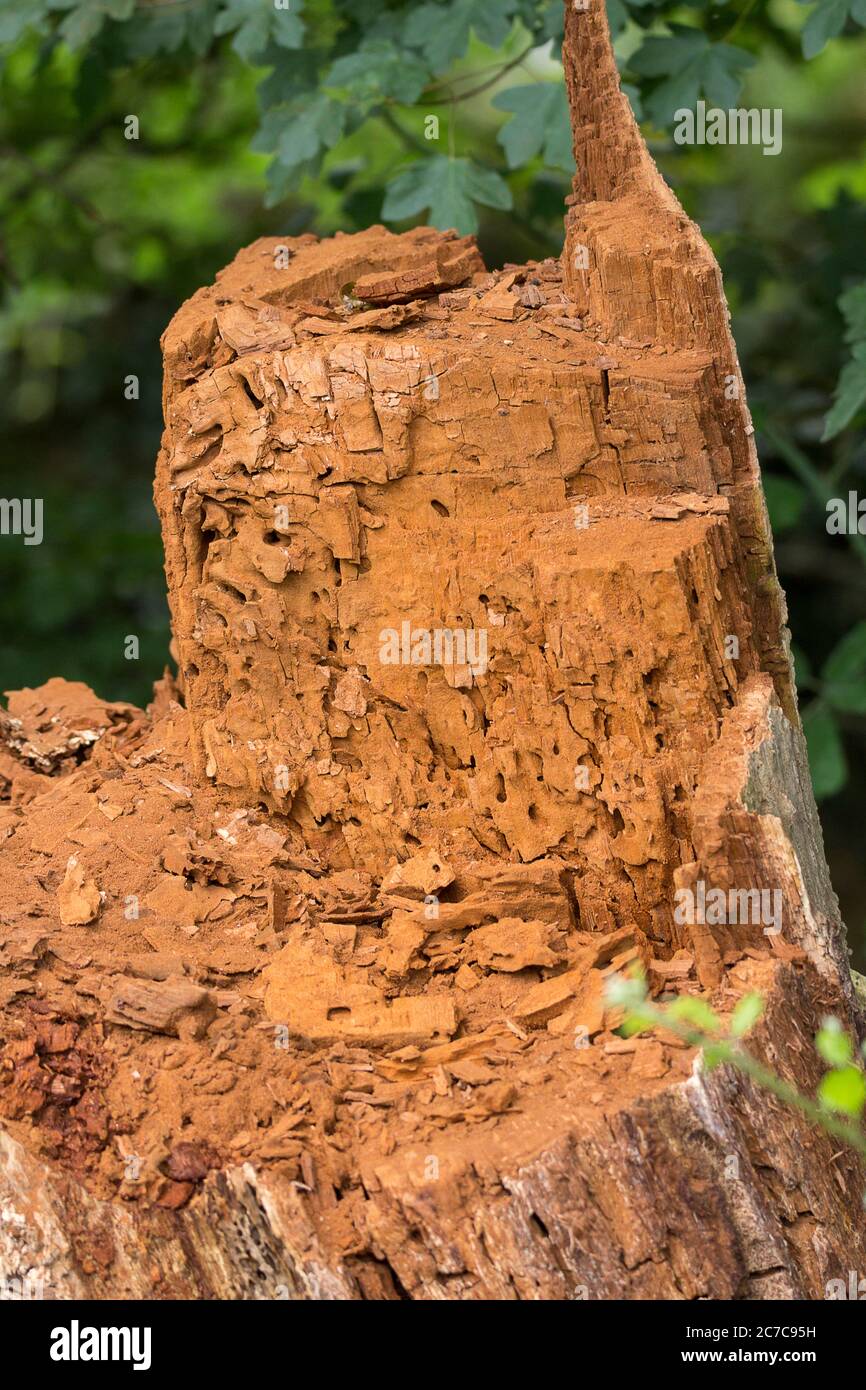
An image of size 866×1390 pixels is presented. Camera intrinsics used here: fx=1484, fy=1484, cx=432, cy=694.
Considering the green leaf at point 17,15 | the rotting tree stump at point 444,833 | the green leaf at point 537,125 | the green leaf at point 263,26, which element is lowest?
the rotting tree stump at point 444,833

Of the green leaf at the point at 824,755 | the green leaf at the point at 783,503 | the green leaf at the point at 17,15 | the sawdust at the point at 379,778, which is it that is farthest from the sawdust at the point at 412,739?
the green leaf at the point at 783,503

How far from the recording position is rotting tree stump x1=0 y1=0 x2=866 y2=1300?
2.99 metres

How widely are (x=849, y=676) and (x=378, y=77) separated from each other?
313 cm

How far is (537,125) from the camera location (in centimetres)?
527

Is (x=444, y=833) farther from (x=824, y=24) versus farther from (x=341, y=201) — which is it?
(x=341, y=201)

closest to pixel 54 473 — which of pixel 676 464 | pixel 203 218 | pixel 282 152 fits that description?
pixel 203 218

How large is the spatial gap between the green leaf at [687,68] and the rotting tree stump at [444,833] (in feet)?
4.63

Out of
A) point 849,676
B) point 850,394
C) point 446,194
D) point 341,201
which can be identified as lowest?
point 849,676

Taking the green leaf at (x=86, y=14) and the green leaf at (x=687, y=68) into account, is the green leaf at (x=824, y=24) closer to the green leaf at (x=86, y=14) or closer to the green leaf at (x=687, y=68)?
the green leaf at (x=687, y=68)

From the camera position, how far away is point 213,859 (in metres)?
3.74

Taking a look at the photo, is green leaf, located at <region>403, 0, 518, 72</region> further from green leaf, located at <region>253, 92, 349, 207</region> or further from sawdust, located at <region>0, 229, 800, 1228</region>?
sawdust, located at <region>0, 229, 800, 1228</region>

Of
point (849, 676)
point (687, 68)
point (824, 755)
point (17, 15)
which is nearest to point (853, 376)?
point (687, 68)

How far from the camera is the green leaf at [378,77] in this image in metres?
5.30

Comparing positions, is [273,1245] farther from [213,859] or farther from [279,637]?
[279,637]
